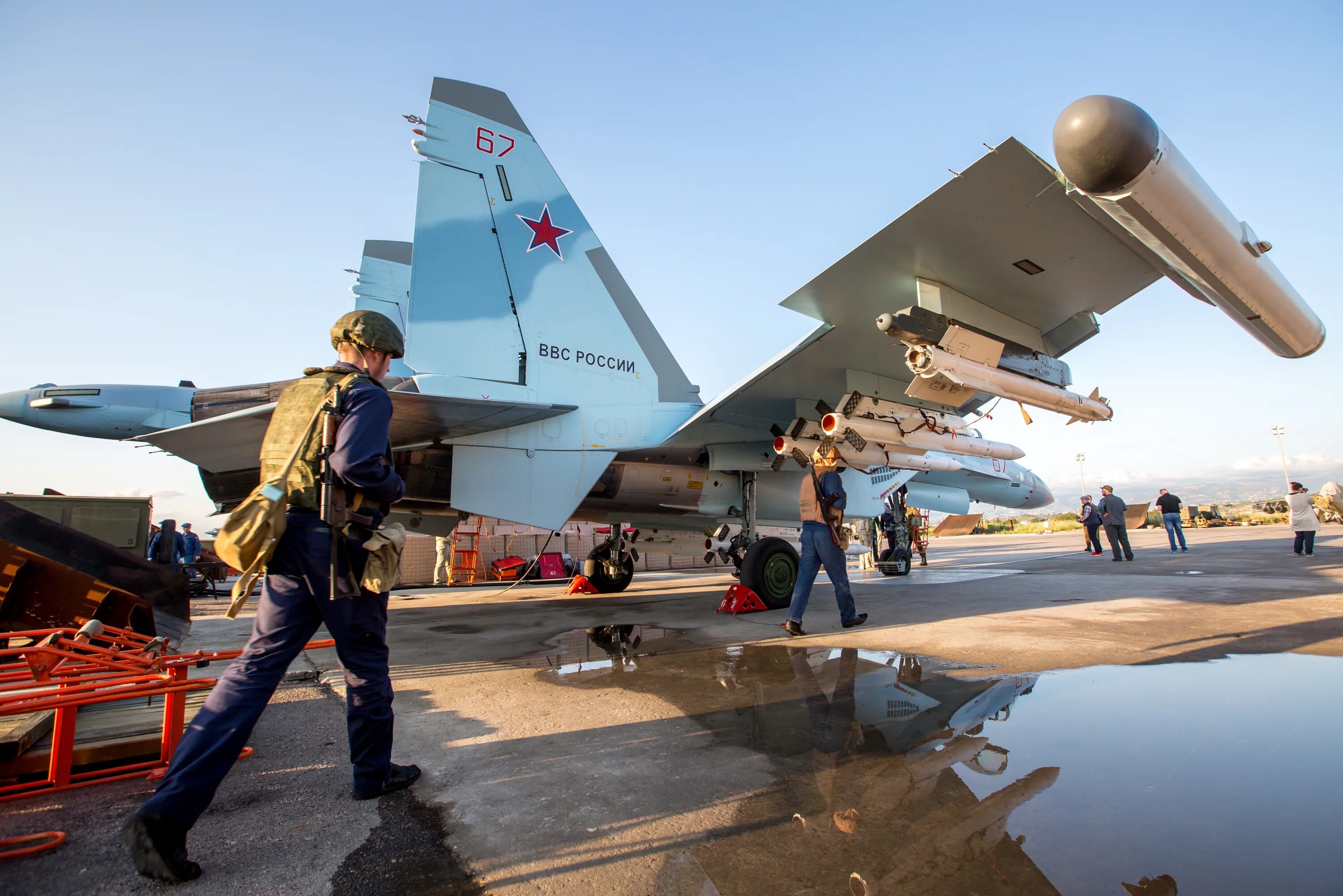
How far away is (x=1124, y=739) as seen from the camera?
2.54 meters

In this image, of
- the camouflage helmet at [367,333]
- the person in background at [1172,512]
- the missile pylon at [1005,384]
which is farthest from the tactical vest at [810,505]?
the person in background at [1172,512]

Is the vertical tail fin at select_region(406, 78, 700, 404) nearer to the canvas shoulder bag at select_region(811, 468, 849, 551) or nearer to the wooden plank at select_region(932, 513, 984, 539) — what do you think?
the canvas shoulder bag at select_region(811, 468, 849, 551)

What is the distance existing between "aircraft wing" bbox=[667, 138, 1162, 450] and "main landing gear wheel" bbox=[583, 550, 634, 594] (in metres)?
4.93

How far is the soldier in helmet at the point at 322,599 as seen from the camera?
198 cm

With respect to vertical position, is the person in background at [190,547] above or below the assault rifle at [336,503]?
below

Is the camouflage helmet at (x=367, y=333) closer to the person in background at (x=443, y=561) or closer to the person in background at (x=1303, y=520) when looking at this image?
the person in background at (x=1303, y=520)

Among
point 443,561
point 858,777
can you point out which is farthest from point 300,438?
point 443,561

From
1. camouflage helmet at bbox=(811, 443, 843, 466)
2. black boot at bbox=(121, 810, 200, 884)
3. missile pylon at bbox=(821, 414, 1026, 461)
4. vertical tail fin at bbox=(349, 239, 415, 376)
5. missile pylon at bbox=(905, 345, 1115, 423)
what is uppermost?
vertical tail fin at bbox=(349, 239, 415, 376)

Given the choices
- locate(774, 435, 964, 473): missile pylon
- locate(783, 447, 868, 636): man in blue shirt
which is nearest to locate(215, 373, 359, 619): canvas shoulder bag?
locate(783, 447, 868, 636): man in blue shirt

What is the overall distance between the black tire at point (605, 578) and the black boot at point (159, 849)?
892 centimetres

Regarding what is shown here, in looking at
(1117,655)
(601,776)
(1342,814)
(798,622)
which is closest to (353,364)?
(601,776)

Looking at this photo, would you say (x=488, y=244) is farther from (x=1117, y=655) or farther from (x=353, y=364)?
(x=1117, y=655)

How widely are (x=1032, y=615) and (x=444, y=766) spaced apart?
17.4ft

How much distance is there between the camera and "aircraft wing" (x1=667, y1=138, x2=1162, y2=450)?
4230mm
